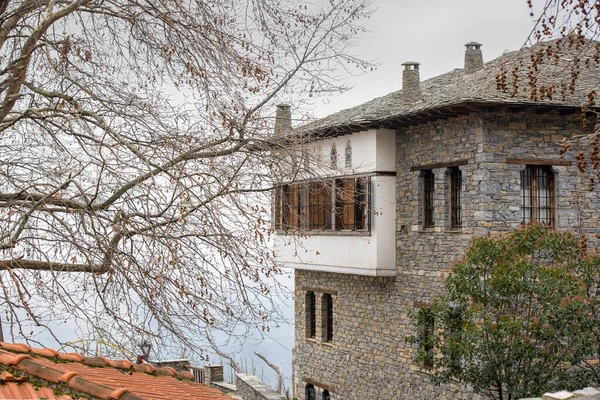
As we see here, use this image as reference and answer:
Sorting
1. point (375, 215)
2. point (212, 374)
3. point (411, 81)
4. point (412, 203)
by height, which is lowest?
point (212, 374)

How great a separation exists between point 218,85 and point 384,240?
965cm

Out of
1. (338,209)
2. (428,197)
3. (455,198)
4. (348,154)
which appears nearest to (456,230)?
(455,198)

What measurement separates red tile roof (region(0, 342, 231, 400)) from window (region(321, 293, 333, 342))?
12.6m

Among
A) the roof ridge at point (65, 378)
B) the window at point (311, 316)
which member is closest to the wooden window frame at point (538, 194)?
the window at point (311, 316)

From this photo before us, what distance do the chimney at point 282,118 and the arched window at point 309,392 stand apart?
12.1 meters

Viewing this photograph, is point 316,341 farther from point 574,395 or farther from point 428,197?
point 574,395

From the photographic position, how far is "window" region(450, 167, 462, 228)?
1590 cm

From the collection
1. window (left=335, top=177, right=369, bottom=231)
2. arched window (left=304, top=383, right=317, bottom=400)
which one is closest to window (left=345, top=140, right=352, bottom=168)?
window (left=335, top=177, right=369, bottom=231)

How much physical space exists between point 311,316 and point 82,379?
16055 mm

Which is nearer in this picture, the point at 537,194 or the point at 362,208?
the point at 537,194

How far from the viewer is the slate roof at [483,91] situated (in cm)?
1479

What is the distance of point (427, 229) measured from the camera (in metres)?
16.6

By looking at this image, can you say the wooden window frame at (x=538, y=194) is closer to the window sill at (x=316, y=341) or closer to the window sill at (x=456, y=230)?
the window sill at (x=456, y=230)

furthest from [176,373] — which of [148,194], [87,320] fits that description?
[148,194]
